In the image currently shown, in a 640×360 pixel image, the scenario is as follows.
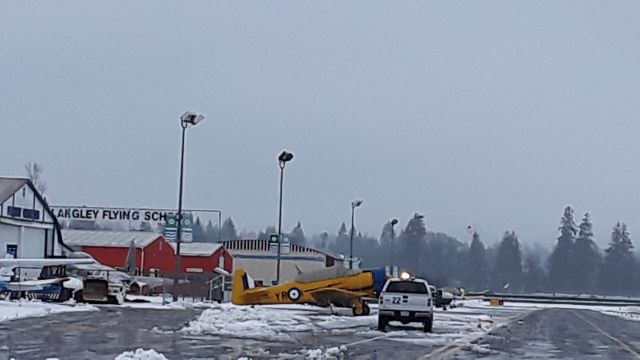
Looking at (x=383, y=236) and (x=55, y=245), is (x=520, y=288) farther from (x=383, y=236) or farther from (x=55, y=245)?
(x=55, y=245)

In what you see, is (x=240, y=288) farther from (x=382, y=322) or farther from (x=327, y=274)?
(x=382, y=322)

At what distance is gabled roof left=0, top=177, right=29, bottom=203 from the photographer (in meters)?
55.1

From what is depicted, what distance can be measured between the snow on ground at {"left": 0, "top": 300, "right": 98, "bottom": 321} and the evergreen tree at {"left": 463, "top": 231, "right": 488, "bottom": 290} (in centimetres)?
11764

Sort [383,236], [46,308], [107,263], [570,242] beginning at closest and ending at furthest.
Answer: [46,308] → [107,263] → [570,242] → [383,236]

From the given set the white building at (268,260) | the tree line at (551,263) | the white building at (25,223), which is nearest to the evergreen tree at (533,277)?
the tree line at (551,263)

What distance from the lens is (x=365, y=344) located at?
23828mm

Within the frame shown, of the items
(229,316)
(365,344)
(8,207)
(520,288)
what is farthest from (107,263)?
(520,288)

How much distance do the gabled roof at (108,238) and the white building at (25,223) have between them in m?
16.3

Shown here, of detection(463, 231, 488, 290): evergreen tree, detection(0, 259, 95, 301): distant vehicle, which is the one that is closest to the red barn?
detection(0, 259, 95, 301): distant vehicle

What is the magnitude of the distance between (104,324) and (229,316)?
5080 millimetres

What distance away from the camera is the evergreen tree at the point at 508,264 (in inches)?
6201

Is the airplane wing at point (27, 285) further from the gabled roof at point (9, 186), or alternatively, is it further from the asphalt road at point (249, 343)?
the gabled roof at point (9, 186)

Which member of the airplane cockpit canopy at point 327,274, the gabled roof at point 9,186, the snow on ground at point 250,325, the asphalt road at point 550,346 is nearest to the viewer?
the asphalt road at point 550,346

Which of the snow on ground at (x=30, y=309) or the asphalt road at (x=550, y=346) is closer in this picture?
the asphalt road at (x=550, y=346)
